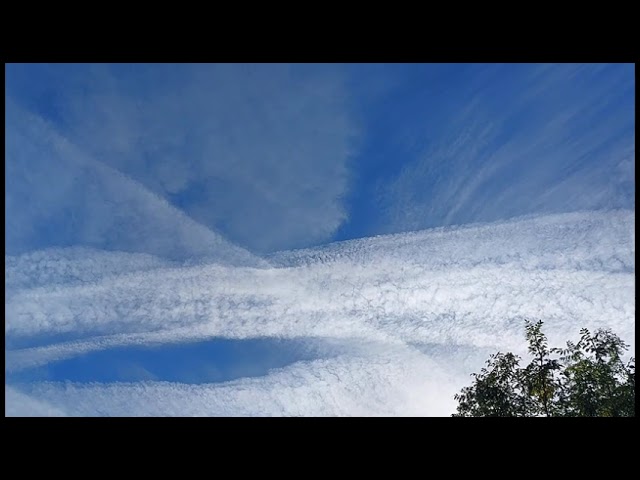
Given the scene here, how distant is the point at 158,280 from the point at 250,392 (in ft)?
17.1

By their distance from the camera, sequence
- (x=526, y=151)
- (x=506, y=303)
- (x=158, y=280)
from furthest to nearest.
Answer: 1. (x=158, y=280)
2. (x=506, y=303)
3. (x=526, y=151)

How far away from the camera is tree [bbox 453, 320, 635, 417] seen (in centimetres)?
1202

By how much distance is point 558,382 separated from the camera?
12656 millimetres

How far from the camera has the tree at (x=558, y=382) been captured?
12.0 metres

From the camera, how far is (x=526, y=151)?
16250mm

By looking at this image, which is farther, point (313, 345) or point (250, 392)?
point (313, 345)
